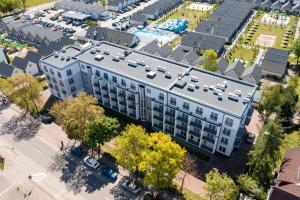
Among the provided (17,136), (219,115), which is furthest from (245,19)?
(17,136)

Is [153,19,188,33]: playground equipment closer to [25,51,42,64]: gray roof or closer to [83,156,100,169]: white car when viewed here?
[25,51,42,64]: gray roof

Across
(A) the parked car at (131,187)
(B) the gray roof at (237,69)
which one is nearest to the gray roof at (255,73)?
(B) the gray roof at (237,69)

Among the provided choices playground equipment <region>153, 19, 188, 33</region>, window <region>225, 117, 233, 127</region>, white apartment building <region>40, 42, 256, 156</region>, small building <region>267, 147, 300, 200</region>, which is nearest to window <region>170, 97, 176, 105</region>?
white apartment building <region>40, 42, 256, 156</region>

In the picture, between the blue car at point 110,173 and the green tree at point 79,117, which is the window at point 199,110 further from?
the green tree at point 79,117

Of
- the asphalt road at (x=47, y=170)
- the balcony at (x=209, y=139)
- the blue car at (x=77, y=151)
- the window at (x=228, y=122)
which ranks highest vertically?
the window at (x=228, y=122)

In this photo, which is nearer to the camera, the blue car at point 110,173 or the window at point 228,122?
the window at point 228,122

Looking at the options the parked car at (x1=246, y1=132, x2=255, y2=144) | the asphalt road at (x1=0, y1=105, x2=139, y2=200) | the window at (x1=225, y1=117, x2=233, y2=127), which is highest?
the window at (x1=225, y1=117, x2=233, y2=127)

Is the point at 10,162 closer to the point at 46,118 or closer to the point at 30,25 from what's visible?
the point at 46,118

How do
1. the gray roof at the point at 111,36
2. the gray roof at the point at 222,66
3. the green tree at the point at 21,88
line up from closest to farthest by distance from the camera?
1. the green tree at the point at 21,88
2. the gray roof at the point at 222,66
3. the gray roof at the point at 111,36
